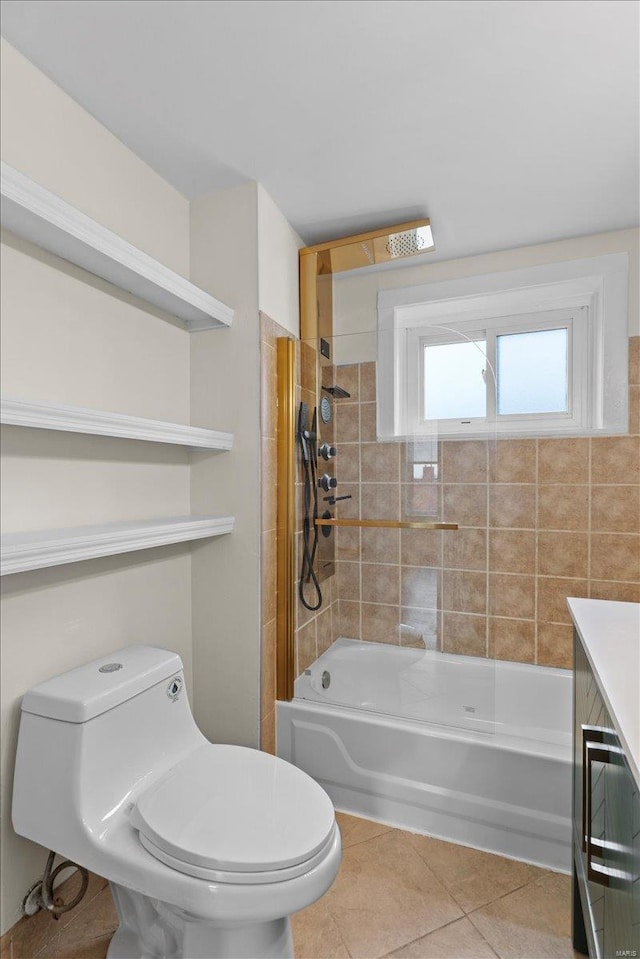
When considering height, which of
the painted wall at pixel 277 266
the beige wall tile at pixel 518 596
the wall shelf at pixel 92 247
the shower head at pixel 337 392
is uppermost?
the painted wall at pixel 277 266

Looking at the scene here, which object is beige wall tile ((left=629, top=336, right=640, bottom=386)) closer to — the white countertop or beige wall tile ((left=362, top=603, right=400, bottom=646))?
the white countertop

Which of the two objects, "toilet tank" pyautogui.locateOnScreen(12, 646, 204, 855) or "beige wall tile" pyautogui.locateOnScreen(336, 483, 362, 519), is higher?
"beige wall tile" pyautogui.locateOnScreen(336, 483, 362, 519)

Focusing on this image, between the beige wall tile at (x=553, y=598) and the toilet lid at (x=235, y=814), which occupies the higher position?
the beige wall tile at (x=553, y=598)

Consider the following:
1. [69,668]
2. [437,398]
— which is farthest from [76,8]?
[69,668]

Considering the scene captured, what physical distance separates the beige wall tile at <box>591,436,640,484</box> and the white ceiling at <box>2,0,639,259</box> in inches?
38.1

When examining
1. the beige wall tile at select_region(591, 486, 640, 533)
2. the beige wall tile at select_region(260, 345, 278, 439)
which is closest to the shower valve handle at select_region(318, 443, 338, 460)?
the beige wall tile at select_region(260, 345, 278, 439)

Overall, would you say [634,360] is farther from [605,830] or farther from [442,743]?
[605,830]

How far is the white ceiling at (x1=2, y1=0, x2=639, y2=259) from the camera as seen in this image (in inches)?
47.1

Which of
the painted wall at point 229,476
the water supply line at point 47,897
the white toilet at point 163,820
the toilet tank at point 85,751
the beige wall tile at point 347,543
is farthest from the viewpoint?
the beige wall tile at point 347,543

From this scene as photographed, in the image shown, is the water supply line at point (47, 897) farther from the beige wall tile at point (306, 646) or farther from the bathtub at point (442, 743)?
the beige wall tile at point (306, 646)

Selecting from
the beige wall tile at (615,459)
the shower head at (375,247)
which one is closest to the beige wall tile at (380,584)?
the beige wall tile at (615,459)

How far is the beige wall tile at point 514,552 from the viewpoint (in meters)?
2.18

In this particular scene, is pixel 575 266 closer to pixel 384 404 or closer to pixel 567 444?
pixel 567 444

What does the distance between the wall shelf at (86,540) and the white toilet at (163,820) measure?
1.17 ft
